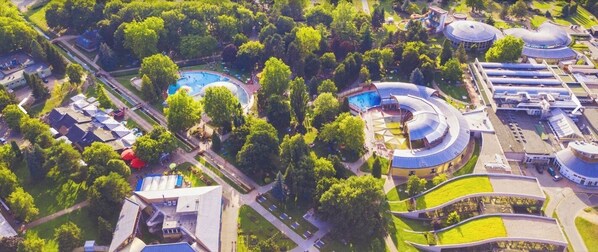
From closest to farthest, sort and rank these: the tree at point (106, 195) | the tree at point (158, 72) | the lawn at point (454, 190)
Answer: the tree at point (106, 195), the lawn at point (454, 190), the tree at point (158, 72)

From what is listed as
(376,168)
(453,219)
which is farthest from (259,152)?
(453,219)

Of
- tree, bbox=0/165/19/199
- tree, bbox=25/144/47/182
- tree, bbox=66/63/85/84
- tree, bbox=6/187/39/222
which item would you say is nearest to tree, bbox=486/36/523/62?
tree, bbox=66/63/85/84

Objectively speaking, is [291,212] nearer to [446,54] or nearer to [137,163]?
[137,163]

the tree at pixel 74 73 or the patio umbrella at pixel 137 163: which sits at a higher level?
the tree at pixel 74 73

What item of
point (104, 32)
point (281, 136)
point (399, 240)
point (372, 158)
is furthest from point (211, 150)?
point (104, 32)

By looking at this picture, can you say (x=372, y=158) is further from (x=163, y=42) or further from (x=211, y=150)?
(x=163, y=42)

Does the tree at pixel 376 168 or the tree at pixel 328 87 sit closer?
the tree at pixel 376 168

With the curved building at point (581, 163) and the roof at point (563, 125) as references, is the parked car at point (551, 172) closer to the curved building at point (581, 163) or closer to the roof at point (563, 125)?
the curved building at point (581, 163)

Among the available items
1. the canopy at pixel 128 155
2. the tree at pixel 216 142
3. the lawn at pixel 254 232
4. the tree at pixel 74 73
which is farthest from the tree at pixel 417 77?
the tree at pixel 74 73
